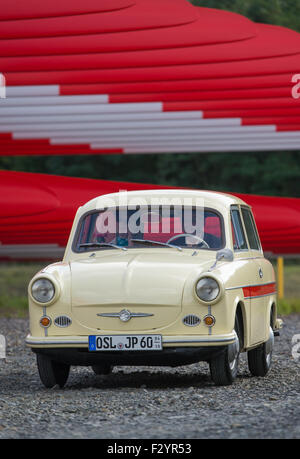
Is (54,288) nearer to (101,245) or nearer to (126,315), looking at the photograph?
(126,315)

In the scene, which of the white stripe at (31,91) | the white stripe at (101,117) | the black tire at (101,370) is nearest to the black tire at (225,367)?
the black tire at (101,370)

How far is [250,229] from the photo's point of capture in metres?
9.20

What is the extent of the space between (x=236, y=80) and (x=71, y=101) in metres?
2.84

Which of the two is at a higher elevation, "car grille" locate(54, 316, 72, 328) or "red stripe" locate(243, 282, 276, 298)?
"car grille" locate(54, 316, 72, 328)

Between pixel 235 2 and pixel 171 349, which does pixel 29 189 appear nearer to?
pixel 171 349

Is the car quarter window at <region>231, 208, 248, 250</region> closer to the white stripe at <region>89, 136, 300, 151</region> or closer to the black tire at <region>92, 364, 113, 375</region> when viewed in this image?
the black tire at <region>92, 364, 113, 375</region>

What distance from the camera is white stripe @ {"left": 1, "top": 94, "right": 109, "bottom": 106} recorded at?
16.4m

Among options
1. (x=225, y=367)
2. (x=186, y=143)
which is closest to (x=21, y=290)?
(x=186, y=143)

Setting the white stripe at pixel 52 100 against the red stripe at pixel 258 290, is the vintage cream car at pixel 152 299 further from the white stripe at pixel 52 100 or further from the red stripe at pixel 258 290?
the white stripe at pixel 52 100

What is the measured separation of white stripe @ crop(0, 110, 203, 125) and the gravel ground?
8022mm

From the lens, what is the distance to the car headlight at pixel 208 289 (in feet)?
24.0

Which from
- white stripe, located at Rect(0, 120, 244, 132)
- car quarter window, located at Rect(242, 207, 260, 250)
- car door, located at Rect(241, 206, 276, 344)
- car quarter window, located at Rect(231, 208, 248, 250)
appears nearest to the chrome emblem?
car door, located at Rect(241, 206, 276, 344)
